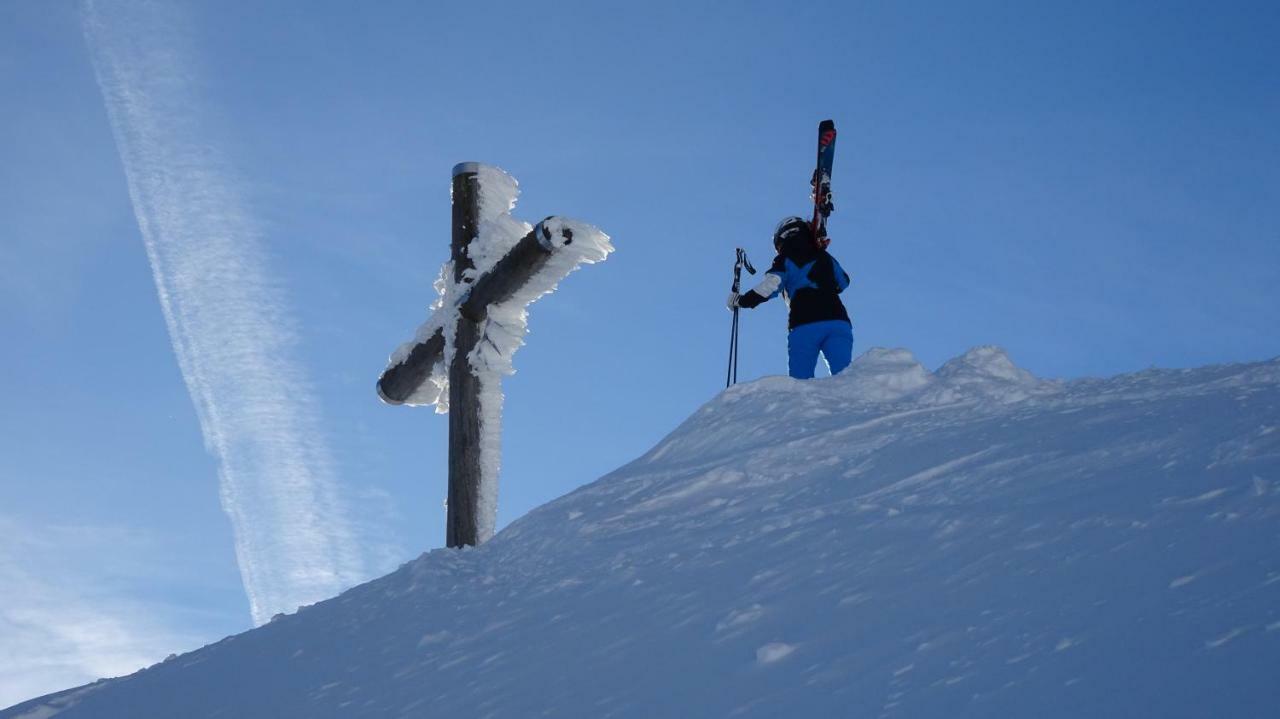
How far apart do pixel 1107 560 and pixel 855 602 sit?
2.07 ft

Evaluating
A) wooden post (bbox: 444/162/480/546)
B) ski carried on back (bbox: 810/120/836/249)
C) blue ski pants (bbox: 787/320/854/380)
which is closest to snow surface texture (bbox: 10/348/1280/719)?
wooden post (bbox: 444/162/480/546)

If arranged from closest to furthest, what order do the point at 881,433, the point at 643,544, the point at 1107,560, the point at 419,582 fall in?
the point at 1107,560, the point at 643,544, the point at 419,582, the point at 881,433

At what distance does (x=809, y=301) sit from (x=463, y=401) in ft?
8.99

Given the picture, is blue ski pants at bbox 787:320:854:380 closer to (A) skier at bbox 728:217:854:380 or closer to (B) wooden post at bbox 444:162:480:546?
(A) skier at bbox 728:217:854:380

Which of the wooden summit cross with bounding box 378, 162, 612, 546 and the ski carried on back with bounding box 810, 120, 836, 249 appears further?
the ski carried on back with bounding box 810, 120, 836, 249

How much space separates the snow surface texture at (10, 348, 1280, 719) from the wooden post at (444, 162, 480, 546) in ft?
2.98

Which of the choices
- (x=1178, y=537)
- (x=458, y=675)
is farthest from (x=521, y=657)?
(x=1178, y=537)

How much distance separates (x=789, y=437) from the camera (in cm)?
488

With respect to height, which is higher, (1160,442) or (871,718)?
(1160,442)

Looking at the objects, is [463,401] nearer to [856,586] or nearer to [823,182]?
[856,586]

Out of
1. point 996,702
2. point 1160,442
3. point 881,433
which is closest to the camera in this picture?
point 996,702

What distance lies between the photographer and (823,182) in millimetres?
8438

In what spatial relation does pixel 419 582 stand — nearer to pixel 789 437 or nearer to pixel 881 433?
pixel 789 437

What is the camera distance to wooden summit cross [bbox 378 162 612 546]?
578cm
